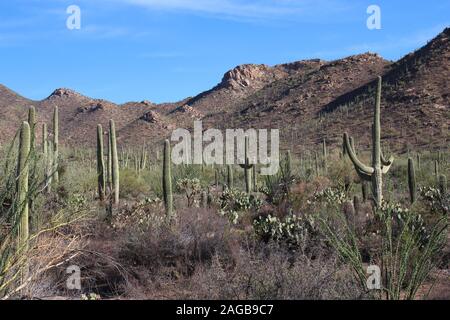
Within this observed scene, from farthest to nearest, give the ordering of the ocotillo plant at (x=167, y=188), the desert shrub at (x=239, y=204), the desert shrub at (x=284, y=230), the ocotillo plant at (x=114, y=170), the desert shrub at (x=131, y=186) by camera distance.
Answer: the desert shrub at (x=131, y=186) < the ocotillo plant at (x=114, y=170) < the desert shrub at (x=239, y=204) < the ocotillo plant at (x=167, y=188) < the desert shrub at (x=284, y=230)

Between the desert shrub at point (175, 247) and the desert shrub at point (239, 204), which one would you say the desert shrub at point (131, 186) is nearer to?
the desert shrub at point (239, 204)

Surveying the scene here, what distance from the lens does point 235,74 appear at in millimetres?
86750

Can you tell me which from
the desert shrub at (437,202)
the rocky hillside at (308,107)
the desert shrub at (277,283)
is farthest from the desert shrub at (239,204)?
the rocky hillside at (308,107)

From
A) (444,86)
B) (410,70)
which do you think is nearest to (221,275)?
(444,86)

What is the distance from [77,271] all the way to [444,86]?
135 feet

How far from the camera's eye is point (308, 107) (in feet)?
183

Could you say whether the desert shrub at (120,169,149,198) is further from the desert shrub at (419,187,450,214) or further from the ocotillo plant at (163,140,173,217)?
the desert shrub at (419,187,450,214)

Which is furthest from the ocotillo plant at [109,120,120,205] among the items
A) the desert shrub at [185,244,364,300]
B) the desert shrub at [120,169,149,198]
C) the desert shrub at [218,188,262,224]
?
the desert shrub at [185,244,364,300]

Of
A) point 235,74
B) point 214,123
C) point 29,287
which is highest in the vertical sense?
point 235,74

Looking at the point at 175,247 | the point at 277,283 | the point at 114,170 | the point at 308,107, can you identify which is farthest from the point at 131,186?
the point at 308,107

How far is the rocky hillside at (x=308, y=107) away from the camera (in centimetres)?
4166
